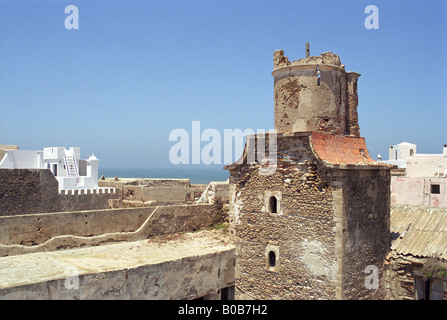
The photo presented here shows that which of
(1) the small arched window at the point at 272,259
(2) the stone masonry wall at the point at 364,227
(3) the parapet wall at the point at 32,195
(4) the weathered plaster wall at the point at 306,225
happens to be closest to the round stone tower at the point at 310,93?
(4) the weathered plaster wall at the point at 306,225

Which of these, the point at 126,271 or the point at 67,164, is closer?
the point at 126,271

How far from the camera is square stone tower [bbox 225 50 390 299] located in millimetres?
10070

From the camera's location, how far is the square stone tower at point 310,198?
1007cm

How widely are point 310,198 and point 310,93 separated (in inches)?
119

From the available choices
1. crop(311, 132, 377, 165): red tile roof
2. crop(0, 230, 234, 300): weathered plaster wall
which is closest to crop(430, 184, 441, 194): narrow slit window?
crop(311, 132, 377, 165): red tile roof

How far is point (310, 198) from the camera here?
1033 cm

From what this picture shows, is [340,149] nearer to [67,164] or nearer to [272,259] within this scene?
[272,259]

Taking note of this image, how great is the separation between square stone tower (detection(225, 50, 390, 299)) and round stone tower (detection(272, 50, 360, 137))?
0.03 m

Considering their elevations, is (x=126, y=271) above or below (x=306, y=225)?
below

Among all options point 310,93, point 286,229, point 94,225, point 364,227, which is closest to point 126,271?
point 94,225

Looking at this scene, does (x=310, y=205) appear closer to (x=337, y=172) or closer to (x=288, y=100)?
(x=337, y=172)

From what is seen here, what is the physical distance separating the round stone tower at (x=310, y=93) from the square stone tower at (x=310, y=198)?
28 mm

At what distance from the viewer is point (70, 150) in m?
29.4
